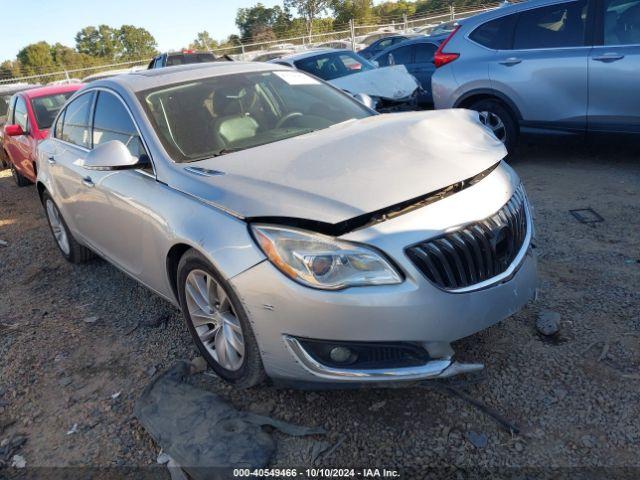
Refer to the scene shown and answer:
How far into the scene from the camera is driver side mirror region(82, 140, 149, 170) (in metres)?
2.98

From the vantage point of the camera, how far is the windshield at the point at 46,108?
288 inches

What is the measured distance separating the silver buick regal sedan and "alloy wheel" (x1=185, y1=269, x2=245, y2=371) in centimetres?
1

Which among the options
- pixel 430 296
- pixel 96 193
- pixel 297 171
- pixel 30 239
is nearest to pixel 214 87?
pixel 96 193

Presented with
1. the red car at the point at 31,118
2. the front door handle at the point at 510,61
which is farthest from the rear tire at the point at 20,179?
the front door handle at the point at 510,61

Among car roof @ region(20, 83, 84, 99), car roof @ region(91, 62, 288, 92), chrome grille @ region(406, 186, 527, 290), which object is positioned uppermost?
car roof @ region(91, 62, 288, 92)

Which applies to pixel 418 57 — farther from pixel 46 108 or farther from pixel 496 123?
pixel 46 108

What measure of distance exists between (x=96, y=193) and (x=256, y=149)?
1.30m

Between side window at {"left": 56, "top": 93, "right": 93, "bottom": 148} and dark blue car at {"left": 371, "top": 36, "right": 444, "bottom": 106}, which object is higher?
side window at {"left": 56, "top": 93, "right": 93, "bottom": 148}

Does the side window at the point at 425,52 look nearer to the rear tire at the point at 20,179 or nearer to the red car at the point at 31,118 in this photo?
the red car at the point at 31,118

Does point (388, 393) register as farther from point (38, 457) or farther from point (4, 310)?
point (4, 310)

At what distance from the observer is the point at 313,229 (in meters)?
2.19

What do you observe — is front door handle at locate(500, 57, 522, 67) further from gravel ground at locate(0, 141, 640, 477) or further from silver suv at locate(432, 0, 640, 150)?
gravel ground at locate(0, 141, 640, 477)

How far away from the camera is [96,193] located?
356 centimetres

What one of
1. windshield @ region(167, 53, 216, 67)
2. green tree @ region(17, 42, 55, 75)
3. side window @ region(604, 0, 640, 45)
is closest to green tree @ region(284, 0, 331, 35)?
green tree @ region(17, 42, 55, 75)
